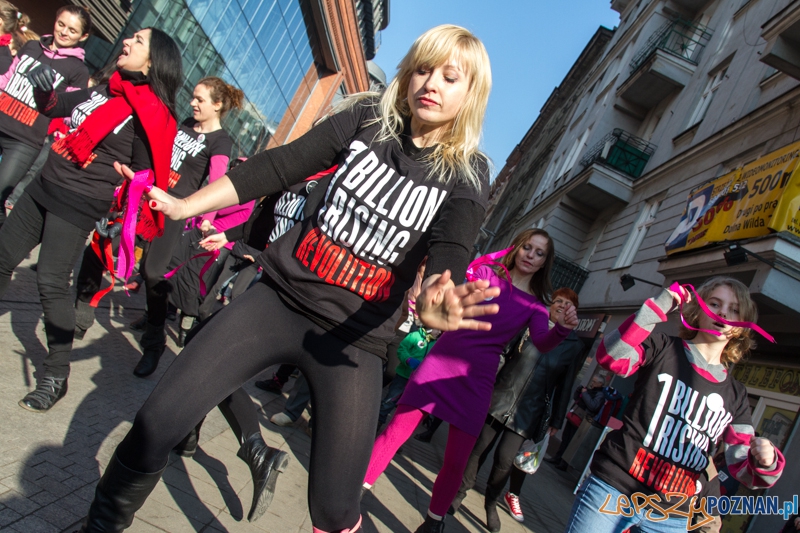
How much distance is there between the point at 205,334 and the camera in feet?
6.33

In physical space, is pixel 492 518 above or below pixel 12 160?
below

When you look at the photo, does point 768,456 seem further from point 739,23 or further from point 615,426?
point 739,23

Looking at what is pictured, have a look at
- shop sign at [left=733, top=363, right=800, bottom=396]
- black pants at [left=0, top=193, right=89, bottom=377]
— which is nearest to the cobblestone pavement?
black pants at [left=0, top=193, right=89, bottom=377]

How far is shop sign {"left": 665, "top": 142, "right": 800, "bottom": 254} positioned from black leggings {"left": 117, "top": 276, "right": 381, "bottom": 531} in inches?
313

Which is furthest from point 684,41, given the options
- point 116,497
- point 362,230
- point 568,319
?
point 116,497

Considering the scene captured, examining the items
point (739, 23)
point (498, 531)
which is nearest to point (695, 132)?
point (739, 23)

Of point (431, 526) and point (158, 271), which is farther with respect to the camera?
point (158, 271)

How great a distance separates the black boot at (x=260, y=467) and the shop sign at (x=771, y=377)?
7831 mm

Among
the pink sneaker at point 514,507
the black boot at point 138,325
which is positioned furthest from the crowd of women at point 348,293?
the black boot at point 138,325

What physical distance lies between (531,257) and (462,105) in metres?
2.18

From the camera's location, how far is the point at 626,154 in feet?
58.7

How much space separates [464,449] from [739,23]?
51.2 ft

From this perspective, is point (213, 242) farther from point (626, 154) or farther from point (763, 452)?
point (626, 154)

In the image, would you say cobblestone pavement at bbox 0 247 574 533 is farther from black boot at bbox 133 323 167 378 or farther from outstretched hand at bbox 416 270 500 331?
outstretched hand at bbox 416 270 500 331
